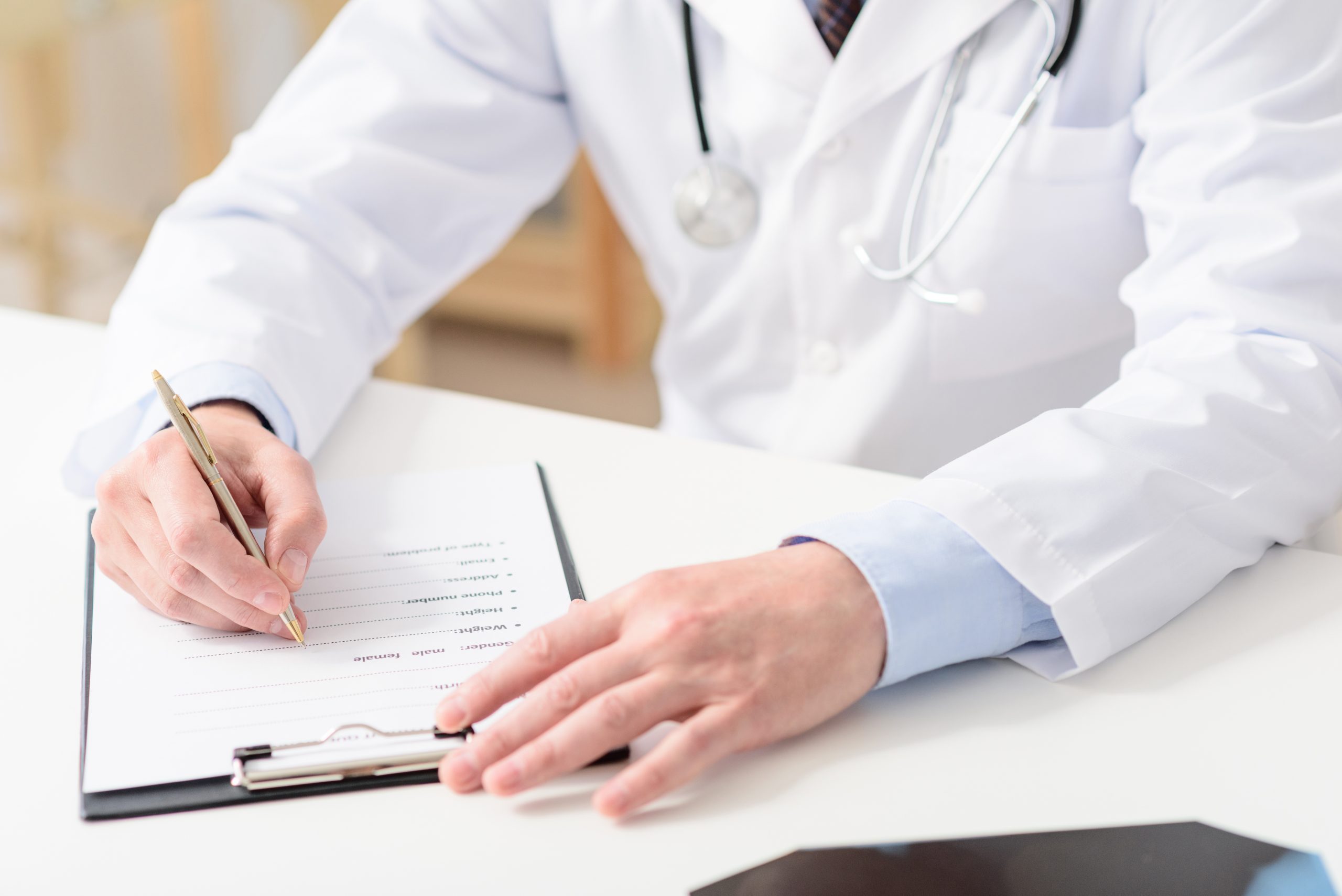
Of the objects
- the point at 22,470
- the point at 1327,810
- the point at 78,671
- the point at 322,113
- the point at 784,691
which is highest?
the point at 322,113

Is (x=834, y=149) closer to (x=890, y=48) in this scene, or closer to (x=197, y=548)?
(x=890, y=48)

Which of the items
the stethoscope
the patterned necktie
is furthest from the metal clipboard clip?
the patterned necktie

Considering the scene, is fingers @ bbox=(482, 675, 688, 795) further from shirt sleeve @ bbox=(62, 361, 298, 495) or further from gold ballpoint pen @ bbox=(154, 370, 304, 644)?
shirt sleeve @ bbox=(62, 361, 298, 495)

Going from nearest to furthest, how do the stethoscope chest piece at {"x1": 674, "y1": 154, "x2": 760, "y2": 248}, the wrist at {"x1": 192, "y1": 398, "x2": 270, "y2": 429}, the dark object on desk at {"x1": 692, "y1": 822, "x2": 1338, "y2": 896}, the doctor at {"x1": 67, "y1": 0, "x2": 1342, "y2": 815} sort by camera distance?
the dark object on desk at {"x1": 692, "y1": 822, "x2": 1338, "y2": 896} → the doctor at {"x1": 67, "y1": 0, "x2": 1342, "y2": 815} → the wrist at {"x1": 192, "y1": 398, "x2": 270, "y2": 429} → the stethoscope chest piece at {"x1": 674, "y1": 154, "x2": 760, "y2": 248}

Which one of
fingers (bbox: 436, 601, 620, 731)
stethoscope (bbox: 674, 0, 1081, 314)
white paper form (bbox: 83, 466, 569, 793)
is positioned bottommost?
fingers (bbox: 436, 601, 620, 731)

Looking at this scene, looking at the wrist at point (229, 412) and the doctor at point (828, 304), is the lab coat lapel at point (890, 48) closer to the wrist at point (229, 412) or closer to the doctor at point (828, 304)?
the doctor at point (828, 304)

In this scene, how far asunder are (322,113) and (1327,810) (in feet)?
2.95

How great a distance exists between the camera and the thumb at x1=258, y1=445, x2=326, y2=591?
65 cm

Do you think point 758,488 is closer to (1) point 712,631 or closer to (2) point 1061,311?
(1) point 712,631

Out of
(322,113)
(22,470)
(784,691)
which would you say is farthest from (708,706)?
(322,113)

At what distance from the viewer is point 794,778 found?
56 centimetres

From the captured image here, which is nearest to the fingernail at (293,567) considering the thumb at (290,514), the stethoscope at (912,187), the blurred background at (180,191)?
the thumb at (290,514)

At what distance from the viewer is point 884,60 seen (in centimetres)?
93

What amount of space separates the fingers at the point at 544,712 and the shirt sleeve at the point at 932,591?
0.44 ft
